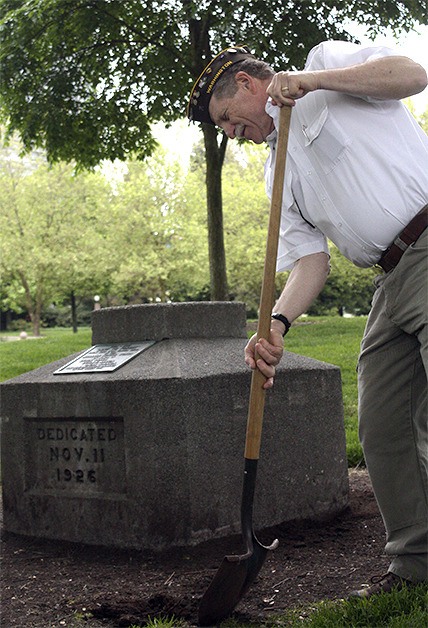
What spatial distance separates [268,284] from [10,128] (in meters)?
8.44

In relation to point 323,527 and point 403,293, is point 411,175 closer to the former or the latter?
point 403,293

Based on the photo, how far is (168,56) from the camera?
10.3 metres

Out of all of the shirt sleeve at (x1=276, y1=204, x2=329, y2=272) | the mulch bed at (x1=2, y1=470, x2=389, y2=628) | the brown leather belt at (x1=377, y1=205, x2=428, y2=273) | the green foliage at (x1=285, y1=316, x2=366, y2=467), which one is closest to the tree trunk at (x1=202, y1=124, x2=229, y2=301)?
the green foliage at (x1=285, y1=316, x2=366, y2=467)

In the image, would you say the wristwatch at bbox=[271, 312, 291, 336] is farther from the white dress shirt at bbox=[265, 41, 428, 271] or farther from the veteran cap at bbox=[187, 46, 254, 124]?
the veteran cap at bbox=[187, 46, 254, 124]

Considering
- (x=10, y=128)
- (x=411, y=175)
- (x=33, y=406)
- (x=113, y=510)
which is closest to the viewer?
(x=411, y=175)

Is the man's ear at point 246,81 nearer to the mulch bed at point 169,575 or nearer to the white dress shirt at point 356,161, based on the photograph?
the white dress shirt at point 356,161

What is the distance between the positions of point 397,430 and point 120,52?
837 centimetres

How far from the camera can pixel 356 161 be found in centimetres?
319

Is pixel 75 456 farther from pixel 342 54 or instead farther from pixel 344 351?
pixel 344 351

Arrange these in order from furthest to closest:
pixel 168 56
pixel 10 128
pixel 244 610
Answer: pixel 10 128 → pixel 168 56 → pixel 244 610

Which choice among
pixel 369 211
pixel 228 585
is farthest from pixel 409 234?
pixel 228 585

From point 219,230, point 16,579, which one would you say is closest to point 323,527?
point 16,579

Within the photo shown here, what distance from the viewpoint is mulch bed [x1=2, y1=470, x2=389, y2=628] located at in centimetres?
349

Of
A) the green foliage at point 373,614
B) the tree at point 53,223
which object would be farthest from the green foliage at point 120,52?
the tree at point 53,223
